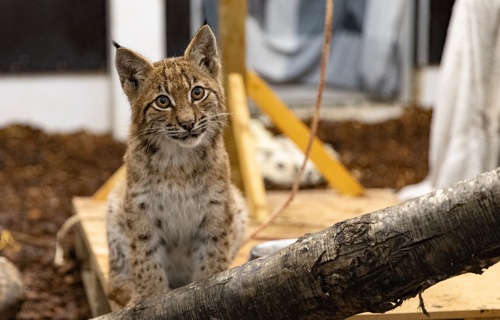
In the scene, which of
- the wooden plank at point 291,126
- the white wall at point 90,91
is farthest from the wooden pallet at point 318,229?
the white wall at point 90,91

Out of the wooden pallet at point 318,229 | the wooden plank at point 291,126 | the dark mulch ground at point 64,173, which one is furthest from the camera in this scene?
the wooden plank at point 291,126

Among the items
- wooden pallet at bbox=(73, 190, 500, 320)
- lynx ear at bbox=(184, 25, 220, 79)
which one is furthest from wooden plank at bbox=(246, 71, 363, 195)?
lynx ear at bbox=(184, 25, 220, 79)

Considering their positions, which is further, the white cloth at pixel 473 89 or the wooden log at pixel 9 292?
the white cloth at pixel 473 89

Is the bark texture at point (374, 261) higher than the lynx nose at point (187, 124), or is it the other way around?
the lynx nose at point (187, 124)

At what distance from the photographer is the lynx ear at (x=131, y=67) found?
2762mm

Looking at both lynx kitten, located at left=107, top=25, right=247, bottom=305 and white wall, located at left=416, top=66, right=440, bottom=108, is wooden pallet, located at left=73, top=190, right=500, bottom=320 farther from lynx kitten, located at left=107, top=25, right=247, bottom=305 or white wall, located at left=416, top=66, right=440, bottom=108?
white wall, located at left=416, top=66, right=440, bottom=108

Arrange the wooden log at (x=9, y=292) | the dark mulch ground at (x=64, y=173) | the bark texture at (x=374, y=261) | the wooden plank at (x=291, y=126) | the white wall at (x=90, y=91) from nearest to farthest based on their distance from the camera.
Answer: the bark texture at (x=374, y=261)
the wooden log at (x=9, y=292)
the dark mulch ground at (x=64, y=173)
the wooden plank at (x=291, y=126)
the white wall at (x=90, y=91)

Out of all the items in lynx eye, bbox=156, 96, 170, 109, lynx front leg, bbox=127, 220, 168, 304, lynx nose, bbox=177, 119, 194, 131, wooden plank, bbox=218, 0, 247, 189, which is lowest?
lynx front leg, bbox=127, 220, 168, 304

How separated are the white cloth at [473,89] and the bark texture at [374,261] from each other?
273 centimetres

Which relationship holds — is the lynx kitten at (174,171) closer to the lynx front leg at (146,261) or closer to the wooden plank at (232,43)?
the lynx front leg at (146,261)

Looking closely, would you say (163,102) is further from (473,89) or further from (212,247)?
(473,89)

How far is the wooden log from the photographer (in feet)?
12.6

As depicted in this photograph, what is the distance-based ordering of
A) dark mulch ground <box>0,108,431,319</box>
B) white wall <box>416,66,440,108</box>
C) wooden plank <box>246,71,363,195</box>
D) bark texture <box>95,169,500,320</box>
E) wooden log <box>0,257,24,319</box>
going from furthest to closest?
white wall <box>416,66,440,108</box> → wooden plank <box>246,71,363,195</box> → dark mulch ground <box>0,108,431,319</box> → wooden log <box>0,257,24,319</box> → bark texture <box>95,169,500,320</box>

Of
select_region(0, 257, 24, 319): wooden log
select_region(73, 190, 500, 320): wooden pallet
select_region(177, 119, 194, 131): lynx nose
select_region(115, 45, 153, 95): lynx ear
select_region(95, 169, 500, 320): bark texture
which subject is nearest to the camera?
select_region(95, 169, 500, 320): bark texture
